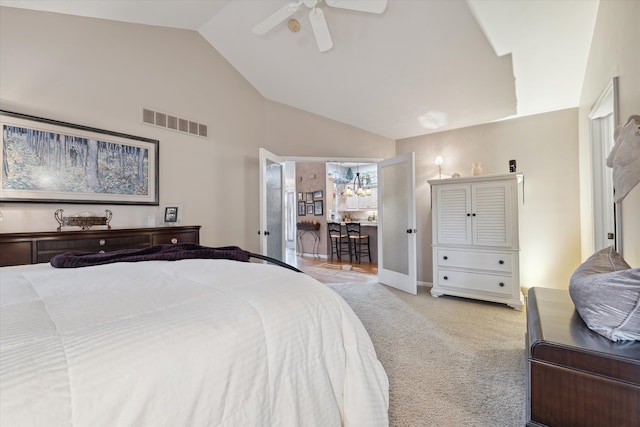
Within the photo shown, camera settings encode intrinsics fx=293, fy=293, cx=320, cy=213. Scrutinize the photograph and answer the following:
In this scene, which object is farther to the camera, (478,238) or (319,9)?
(478,238)

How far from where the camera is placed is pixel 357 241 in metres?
6.93

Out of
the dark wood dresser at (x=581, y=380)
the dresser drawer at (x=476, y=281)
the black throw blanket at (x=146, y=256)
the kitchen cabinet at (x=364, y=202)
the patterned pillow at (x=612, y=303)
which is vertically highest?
the kitchen cabinet at (x=364, y=202)

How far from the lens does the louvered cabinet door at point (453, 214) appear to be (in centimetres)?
358

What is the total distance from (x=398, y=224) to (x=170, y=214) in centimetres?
294

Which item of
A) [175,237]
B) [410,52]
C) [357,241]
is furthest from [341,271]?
[410,52]

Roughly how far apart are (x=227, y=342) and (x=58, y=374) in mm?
322

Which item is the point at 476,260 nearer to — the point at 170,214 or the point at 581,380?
the point at 581,380

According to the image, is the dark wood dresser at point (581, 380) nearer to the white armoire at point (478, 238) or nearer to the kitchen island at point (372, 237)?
the white armoire at point (478, 238)

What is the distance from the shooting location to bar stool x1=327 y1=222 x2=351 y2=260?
7065mm

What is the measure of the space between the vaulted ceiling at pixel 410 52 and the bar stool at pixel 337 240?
11.2 feet

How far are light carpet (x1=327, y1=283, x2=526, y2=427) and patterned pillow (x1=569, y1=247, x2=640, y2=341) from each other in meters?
0.79

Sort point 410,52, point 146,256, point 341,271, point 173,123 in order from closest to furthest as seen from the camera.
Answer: point 146,256, point 410,52, point 173,123, point 341,271

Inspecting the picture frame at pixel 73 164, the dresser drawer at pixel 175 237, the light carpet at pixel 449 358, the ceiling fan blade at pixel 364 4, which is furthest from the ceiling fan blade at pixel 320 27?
the light carpet at pixel 449 358

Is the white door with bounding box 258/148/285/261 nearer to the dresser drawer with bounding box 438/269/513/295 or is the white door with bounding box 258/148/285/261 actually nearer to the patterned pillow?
the dresser drawer with bounding box 438/269/513/295
